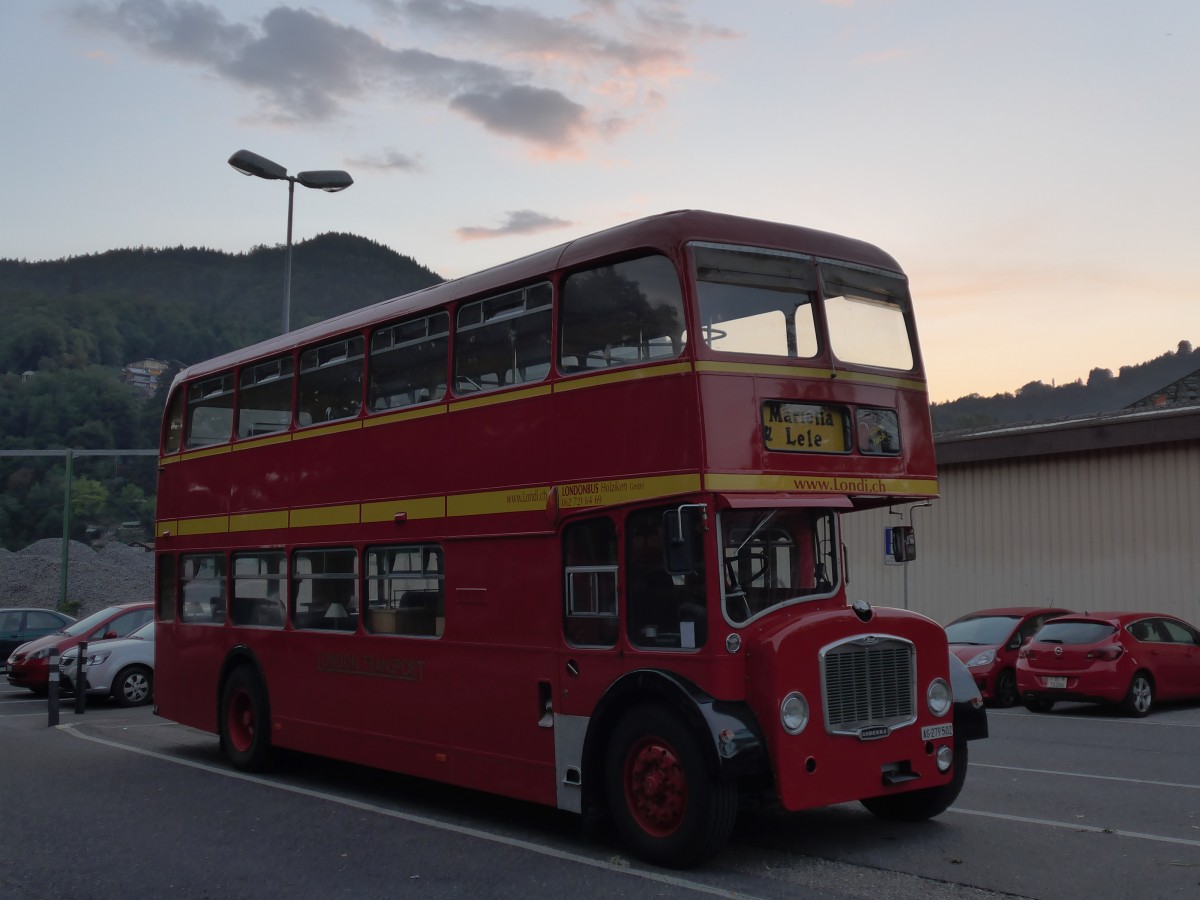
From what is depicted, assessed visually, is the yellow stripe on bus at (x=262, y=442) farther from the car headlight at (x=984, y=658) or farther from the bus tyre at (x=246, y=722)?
the car headlight at (x=984, y=658)

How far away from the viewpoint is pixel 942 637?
29.6ft

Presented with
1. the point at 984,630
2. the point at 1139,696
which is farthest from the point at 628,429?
the point at 984,630

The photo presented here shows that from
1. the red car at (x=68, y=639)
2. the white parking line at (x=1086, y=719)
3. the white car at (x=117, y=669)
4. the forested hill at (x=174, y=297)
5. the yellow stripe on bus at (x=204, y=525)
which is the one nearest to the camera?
the yellow stripe on bus at (x=204, y=525)

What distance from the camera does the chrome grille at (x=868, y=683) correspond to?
834 cm

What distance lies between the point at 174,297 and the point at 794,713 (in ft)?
546

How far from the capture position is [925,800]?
937 centimetres

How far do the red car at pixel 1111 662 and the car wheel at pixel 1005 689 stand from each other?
84cm

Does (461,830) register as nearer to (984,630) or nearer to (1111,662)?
(1111,662)

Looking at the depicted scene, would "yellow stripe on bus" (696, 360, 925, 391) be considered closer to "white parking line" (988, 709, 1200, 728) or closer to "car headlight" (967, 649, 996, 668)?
"white parking line" (988, 709, 1200, 728)

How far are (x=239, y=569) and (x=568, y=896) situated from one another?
7.38m

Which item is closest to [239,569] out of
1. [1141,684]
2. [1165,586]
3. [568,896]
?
[568,896]

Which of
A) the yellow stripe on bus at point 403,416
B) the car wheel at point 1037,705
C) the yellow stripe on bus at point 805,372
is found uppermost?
the yellow stripe on bus at point 403,416

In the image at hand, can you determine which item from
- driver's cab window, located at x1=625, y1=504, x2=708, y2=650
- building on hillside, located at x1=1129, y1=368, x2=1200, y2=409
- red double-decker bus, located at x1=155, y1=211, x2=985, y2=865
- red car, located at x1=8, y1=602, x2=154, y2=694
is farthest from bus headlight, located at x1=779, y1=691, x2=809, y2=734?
building on hillside, located at x1=1129, y1=368, x2=1200, y2=409

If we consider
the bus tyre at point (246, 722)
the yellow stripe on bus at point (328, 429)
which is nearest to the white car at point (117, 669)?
the bus tyre at point (246, 722)
